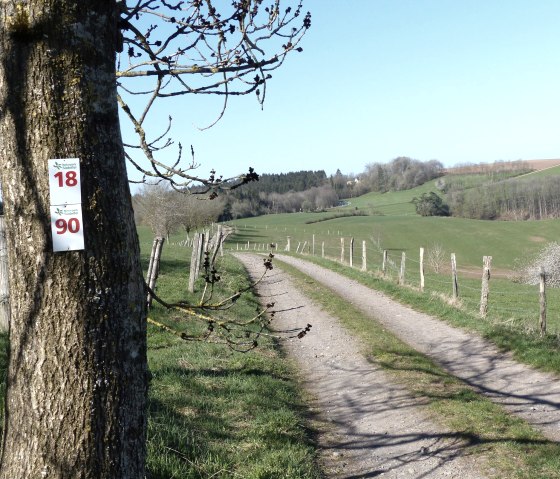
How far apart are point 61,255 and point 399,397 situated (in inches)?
233

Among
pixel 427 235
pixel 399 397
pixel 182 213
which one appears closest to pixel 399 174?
pixel 427 235

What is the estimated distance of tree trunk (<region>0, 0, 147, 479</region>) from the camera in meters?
2.33

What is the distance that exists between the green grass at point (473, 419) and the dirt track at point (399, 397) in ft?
0.56

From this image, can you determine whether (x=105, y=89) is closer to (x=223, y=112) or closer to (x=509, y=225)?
(x=223, y=112)

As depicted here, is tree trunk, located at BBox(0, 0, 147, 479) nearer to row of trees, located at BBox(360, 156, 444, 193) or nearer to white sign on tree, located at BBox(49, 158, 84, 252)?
white sign on tree, located at BBox(49, 158, 84, 252)

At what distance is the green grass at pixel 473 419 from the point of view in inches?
206

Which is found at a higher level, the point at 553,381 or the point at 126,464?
the point at 126,464

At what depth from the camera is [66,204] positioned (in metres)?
2.36

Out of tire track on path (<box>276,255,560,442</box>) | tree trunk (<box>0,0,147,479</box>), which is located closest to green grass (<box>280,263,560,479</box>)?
tire track on path (<box>276,255,560,442</box>)

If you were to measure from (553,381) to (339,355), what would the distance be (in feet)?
11.0

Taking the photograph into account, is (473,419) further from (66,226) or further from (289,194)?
(289,194)

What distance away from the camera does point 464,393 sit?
292 inches

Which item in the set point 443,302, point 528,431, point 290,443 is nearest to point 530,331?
point 443,302

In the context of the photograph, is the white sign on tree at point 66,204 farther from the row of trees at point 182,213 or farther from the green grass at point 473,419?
the row of trees at point 182,213
